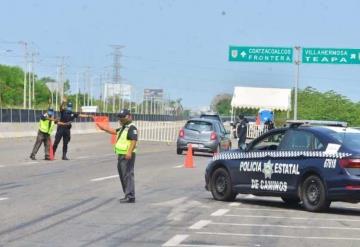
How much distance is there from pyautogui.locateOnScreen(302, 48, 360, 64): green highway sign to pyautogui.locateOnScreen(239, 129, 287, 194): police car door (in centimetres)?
4127

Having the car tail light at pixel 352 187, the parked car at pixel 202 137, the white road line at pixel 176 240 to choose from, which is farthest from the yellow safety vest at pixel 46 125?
the white road line at pixel 176 240

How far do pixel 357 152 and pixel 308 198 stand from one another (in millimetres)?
1290

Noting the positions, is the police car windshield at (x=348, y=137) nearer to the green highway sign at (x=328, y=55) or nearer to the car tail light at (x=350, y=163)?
the car tail light at (x=350, y=163)

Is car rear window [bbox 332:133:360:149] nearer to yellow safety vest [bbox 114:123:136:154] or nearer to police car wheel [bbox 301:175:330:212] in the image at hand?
police car wheel [bbox 301:175:330:212]

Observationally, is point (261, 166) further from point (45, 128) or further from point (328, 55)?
point (328, 55)

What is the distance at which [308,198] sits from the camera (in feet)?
50.1

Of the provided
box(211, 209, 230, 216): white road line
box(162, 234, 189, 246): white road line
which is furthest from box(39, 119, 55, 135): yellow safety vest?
box(162, 234, 189, 246): white road line

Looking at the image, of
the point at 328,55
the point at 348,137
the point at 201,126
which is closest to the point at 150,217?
the point at 348,137

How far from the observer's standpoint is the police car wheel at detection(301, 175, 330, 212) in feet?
48.9

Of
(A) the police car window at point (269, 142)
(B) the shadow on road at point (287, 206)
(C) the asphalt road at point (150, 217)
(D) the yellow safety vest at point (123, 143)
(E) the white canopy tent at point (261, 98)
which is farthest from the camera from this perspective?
(E) the white canopy tent at point (261, 98)

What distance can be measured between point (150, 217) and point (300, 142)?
3.59 m

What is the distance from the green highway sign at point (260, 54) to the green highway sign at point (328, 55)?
3.95ft

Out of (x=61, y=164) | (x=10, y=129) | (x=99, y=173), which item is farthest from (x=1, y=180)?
(x=10, y=129)

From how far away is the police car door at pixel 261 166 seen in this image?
16.1 m
